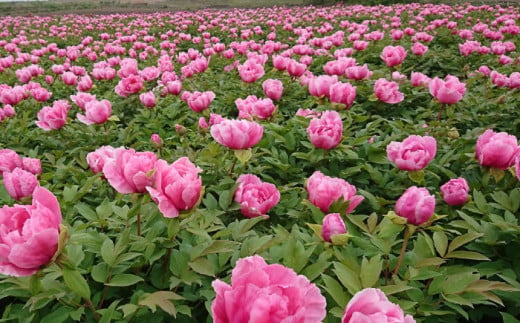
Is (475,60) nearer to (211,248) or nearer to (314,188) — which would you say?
(314,188)

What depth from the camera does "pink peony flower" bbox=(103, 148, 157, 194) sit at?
3.95 ft

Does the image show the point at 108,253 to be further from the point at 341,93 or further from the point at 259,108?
the point at 341,93

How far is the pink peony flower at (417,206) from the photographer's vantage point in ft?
4.19

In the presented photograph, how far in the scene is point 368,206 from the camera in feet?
6.82

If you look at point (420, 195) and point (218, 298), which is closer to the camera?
point (218, 298)

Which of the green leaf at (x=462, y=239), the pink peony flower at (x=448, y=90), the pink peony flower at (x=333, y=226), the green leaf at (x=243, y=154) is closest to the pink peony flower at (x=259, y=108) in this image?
the green leaf at (x=243, y=154)

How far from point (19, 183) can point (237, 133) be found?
2.91ft

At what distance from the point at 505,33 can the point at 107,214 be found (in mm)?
6878

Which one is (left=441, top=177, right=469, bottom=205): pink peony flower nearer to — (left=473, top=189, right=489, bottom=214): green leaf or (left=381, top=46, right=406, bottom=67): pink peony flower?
(left=473, top=189, right=489, bottom=214): green leaf

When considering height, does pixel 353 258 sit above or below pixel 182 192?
below

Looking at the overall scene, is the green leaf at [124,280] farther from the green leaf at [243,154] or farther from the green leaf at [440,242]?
the green leaf at [440,242]

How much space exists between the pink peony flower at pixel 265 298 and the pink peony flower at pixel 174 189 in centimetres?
38

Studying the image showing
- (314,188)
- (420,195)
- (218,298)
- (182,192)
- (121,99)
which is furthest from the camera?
(121,99)

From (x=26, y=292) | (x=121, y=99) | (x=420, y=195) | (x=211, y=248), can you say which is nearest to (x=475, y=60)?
(x=121, y=99)
